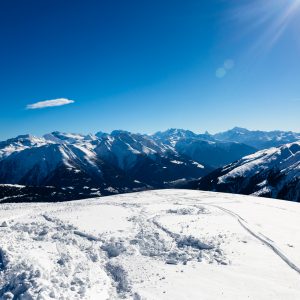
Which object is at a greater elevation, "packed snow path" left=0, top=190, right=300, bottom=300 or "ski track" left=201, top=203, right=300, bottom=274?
"packed snow path" left=0, top=190, right=300, bottom=300

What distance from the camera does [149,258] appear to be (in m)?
22.5

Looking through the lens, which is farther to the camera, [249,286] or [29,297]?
[249,286]

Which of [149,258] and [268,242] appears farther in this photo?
[268,242]

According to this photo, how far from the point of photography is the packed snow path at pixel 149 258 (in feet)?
56.3

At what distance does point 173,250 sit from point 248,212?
20651mm

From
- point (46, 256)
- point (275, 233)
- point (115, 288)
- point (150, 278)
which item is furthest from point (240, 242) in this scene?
point (46, 256)

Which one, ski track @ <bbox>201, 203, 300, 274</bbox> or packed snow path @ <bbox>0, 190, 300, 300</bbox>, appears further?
ski track @ <bbox>201, 203, 300, 274</bbox>

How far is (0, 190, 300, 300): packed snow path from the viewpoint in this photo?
1716 centimetres

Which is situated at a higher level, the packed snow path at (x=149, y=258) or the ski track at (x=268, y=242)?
the packed snow path at (x=149, y=258)

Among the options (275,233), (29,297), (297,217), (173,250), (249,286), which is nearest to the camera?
(29,297)

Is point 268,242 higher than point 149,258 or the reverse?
the reverse

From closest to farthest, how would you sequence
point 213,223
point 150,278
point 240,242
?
point 150,278
point 240,242
point 213,223

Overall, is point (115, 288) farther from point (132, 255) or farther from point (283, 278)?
point (283, 278)

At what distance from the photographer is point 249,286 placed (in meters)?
17.6
